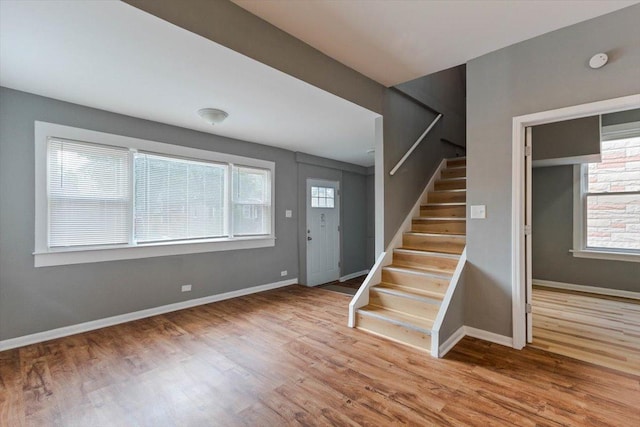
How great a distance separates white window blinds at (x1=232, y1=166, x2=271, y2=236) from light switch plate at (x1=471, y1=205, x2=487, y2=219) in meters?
3.08

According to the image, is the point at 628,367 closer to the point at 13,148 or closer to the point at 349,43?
the point at 349,43

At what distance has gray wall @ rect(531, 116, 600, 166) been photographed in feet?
12.7

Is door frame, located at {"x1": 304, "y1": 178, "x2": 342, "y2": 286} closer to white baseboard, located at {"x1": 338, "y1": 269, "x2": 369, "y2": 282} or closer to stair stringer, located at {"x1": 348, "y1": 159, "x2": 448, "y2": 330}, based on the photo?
white baseboard, located at {"x1": 338, "y1": 269, "x2": 369, "y2": 282}

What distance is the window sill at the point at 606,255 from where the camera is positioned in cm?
404

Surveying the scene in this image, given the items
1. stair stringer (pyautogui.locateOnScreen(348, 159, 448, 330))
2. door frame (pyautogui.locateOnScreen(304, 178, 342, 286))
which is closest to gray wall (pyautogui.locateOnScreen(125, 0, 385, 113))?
stair stringer (pyautogui.locateOnScreen(348, 159, 448, 330))

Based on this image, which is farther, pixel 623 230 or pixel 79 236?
pixel 623 230

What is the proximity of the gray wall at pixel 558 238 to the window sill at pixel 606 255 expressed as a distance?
2.4 inches

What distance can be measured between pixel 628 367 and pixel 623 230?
2.93 meters

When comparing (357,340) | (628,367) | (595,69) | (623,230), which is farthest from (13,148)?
(623,230)

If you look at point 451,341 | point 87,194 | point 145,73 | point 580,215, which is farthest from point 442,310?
point 87,194

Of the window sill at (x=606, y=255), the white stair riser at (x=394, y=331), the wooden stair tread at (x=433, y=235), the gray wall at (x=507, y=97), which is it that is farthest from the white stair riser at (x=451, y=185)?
the white stair riser at (x=394, y=331)

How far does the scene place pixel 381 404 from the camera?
1836 mm

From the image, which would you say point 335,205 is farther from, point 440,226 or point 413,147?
point 440,226

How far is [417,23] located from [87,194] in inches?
143
